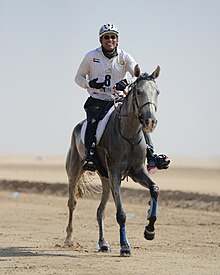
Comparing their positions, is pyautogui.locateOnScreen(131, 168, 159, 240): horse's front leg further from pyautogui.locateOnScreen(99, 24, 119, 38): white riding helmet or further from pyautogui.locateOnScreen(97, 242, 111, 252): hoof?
pyautogui.locateOnScreen(99, 24, 119, 38): white riding helmet

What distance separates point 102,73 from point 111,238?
12.3ft

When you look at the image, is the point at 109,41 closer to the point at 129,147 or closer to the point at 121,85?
the point at 121,85

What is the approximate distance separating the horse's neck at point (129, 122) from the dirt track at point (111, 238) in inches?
79.7

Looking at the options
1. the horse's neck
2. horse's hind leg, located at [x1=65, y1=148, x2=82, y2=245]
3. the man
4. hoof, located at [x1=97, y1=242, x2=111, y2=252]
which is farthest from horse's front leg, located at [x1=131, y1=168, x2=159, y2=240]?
horse's hind leg, located at [x1=65, y1=148, x2=82, y2=245]

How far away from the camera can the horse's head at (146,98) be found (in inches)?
472

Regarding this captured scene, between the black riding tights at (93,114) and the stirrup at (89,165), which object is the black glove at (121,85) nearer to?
the black riding tights at (93,114)

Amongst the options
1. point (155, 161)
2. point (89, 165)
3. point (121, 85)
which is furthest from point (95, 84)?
point (155, 161)

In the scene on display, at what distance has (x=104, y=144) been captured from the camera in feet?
44.3

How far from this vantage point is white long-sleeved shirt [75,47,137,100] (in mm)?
14055

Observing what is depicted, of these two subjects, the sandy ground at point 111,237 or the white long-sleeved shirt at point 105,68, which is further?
the white long-sleeved shirt at point 105,68

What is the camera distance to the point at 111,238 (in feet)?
52.6

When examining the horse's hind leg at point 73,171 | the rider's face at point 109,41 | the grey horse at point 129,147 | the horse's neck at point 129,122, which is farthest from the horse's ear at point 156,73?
the horse's hind leg at point 73,171

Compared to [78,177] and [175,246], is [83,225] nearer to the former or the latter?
[78,177]

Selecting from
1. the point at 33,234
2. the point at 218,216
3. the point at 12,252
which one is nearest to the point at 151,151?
the point at 12,252
